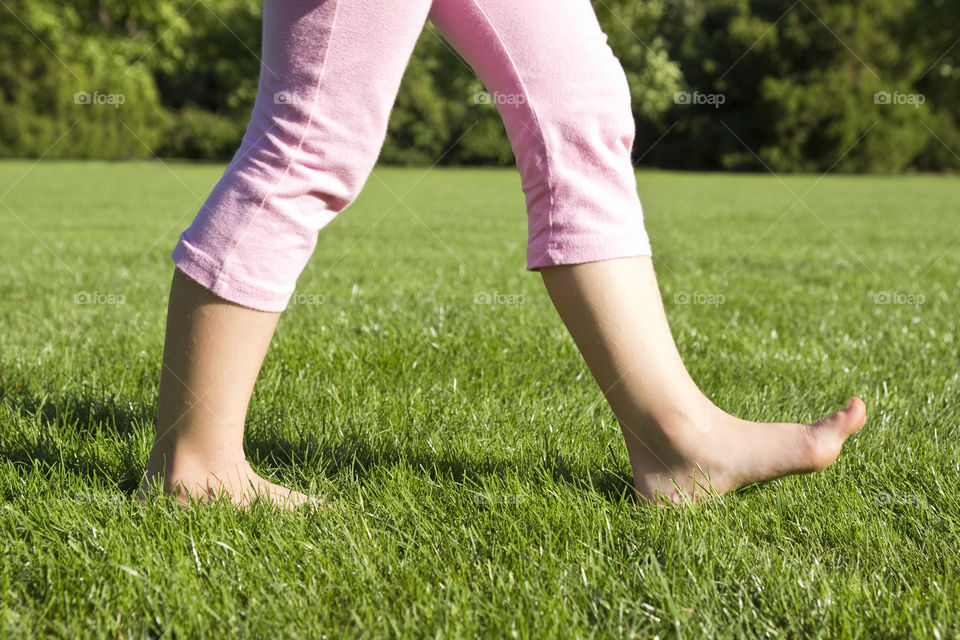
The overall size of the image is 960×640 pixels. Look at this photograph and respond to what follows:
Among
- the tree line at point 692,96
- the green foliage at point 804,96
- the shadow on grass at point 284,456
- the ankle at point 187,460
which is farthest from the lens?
the green foliage at point 804,96

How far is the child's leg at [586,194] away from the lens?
1523 millimetres

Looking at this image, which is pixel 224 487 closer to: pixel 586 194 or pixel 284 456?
pixel 284 456

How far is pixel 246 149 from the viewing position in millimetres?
1526

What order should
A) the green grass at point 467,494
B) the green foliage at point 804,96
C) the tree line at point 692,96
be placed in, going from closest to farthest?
the green grass at point 467,494
the tree line at point 692,96
the green foliage at point 804,96

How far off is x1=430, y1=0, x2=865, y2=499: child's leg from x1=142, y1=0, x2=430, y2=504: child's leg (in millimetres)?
164

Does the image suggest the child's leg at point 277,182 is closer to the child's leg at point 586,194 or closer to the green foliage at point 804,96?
the child's leg at point 586,194

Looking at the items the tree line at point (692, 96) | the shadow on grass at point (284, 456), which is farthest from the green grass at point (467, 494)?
the tree line at point (692, 96)

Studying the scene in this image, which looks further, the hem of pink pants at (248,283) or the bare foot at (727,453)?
the bare foot at (727,453)

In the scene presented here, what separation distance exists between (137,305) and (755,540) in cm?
351

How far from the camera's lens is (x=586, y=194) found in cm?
154

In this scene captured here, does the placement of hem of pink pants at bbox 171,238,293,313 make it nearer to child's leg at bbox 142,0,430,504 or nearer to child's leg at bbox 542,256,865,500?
child's leg at bbox 142,0,430,504

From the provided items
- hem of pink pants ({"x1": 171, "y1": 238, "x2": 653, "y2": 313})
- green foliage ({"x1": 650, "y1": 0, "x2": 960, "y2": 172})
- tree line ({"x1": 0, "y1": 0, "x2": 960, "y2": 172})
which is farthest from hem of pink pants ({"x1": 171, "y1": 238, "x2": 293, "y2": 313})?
green foliage ({"x1": 650, "y1": 0, "x2": 960, "y2": 172})

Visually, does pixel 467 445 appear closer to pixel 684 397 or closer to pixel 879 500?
pixel 684 397

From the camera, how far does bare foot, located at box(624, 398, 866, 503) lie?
1.62 meters
